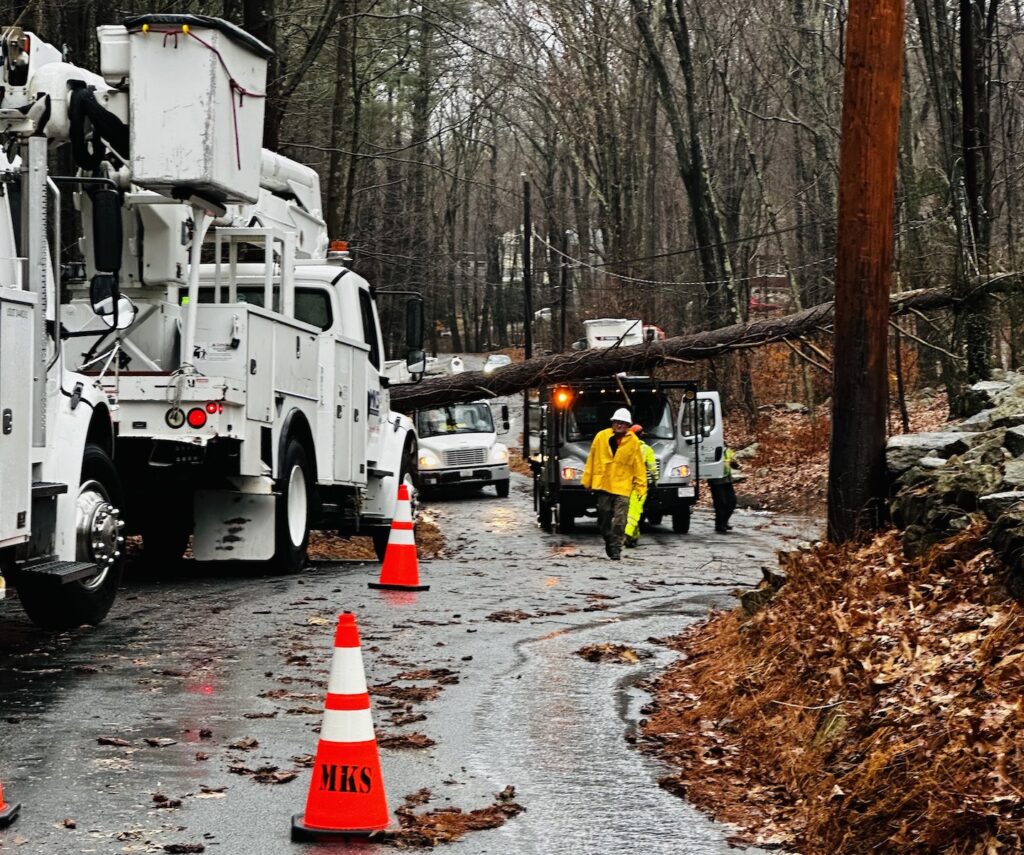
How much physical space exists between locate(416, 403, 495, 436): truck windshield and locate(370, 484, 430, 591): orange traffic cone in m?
20.0

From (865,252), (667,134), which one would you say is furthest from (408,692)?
(667,134)

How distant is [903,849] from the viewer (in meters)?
5.64

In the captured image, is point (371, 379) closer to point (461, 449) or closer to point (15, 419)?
point (15, 419)

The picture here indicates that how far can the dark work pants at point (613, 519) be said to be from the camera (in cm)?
1967

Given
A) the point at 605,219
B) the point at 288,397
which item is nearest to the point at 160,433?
the point at 288,397

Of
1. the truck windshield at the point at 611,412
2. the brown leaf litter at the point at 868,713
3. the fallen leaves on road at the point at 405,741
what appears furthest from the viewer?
the truck windshield at the point at 611,412

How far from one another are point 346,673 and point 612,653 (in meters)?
5.08

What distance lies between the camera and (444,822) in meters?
6.39

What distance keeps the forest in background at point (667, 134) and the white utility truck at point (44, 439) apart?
41.8 feet

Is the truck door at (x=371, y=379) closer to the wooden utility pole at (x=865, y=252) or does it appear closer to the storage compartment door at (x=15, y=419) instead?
the wooden utility pole at (x=865, y=252)

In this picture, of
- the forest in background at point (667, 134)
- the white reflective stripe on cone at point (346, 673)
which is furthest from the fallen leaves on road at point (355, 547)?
the white reflective stripe on cone at point (346, 673)

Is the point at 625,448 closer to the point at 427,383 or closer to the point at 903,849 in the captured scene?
the point at 427,383

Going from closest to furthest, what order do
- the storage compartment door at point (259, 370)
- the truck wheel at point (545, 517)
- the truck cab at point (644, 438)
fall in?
the storage compartment door at point (259, 370) → the truck cab at point (644, 438) → the truck wheel at point (545, 517)

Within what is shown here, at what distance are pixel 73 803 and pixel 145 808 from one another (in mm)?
302
